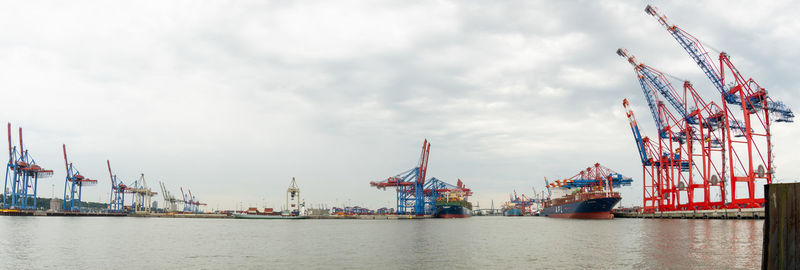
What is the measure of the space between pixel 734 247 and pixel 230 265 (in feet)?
126

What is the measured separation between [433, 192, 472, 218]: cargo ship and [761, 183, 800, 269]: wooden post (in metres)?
161

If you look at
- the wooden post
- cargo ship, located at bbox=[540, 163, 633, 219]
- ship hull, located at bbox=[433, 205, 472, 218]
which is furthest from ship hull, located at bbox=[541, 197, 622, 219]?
the wooden post

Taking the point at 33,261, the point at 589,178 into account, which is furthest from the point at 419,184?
the point at 33,261

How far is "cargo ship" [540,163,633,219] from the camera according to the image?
118 metres

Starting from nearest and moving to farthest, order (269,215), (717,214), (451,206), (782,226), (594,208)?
(782,226), (717,214), (594,208), (451,206), (269,215)

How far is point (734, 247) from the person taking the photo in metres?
38.4

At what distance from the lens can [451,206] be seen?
16900cm

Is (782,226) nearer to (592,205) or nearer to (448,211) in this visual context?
(592,205)

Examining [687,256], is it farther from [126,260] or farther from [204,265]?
[126,260]

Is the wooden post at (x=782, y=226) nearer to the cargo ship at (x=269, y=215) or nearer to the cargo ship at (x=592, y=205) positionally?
the cargo ship at (x=592, y=205)

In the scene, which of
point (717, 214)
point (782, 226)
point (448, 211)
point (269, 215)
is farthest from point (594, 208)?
point (782, 226)

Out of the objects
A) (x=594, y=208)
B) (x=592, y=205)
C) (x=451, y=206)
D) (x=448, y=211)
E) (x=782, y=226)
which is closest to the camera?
(x=782, y=226)

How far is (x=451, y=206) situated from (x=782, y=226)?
162 metres

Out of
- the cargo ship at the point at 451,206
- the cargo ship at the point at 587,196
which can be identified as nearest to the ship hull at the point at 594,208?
the cargo ship at the point at 587,196
